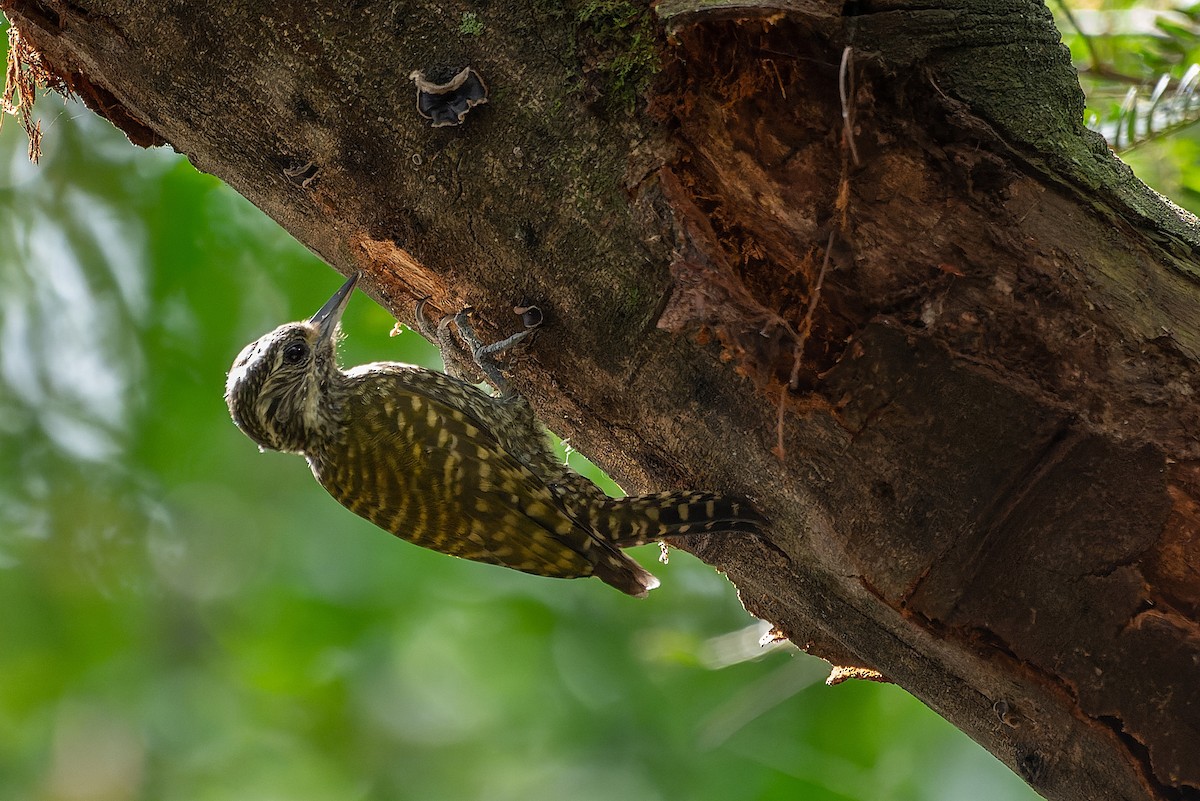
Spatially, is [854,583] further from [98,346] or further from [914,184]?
[98,346]

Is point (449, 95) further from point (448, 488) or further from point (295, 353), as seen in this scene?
point (295, 353)

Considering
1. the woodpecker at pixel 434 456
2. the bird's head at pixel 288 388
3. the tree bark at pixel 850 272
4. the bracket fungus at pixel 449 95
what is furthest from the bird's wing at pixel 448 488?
the bracket fungus at pixel 449 95

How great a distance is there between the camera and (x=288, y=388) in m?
3.96

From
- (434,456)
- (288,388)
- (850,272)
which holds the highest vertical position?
(850,272)

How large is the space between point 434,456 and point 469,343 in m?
0.77

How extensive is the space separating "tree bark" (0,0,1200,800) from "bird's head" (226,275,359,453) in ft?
4.49

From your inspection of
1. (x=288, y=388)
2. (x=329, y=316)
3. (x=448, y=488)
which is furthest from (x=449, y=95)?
(x=288, y=388)

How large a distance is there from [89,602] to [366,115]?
17.8ft

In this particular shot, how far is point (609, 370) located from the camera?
2.50 meters

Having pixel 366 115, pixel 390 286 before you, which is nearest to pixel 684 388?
pixel 366 115

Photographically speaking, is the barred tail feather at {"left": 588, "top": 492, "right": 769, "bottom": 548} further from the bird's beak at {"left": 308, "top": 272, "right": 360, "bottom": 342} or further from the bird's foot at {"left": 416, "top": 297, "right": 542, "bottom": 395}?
the bird's beak at {"left": 308, "top": 272, "right": 360, "bottom": 342}

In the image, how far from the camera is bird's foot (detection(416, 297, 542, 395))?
2.54 metres

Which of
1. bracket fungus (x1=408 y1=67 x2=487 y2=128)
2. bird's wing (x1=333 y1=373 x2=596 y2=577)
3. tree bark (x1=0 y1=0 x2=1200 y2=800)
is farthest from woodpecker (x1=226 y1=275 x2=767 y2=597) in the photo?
bracket fungus (x1=408 y1=67 x2=487 y2=128)

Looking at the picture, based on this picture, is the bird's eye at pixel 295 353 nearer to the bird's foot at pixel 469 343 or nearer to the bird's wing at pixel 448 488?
the bird's wing at pixel 448 488
